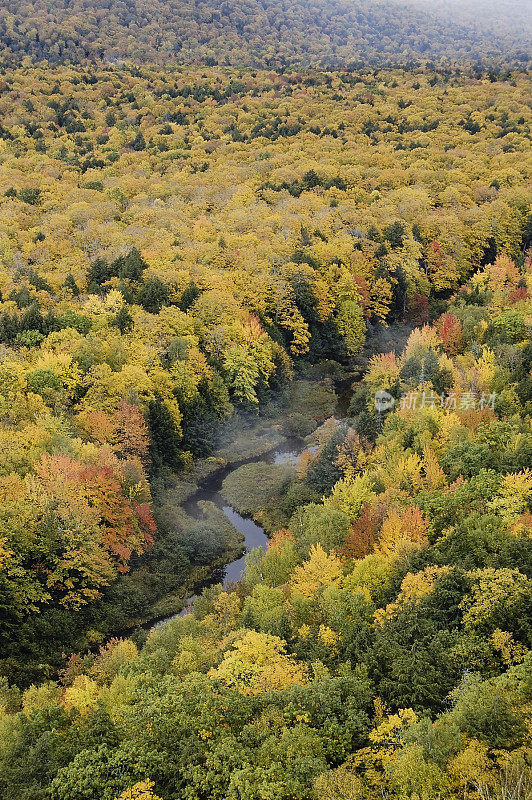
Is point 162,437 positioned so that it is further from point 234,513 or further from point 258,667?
point 258,667

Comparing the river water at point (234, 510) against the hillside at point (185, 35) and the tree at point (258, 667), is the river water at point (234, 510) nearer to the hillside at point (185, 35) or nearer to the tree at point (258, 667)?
the tree at point (258, 667)

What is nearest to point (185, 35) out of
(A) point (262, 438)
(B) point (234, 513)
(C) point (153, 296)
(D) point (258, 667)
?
(C) point (153, 296)

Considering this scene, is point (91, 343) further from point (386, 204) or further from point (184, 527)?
point (386, 204)

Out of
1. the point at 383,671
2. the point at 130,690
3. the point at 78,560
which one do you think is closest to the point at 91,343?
the point at 78,560

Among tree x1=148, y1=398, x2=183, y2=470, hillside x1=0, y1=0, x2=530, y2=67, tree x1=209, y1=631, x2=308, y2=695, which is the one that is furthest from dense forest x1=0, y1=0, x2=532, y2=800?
hillside x1=0, y1=0, x2=530, y2=67

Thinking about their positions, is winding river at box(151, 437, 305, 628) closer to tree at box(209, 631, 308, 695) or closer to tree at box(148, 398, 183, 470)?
tree at box(148, 398, 183, 470)

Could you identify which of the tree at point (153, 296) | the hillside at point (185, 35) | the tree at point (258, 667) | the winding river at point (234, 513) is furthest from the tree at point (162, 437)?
the hillside at point (185, 35)

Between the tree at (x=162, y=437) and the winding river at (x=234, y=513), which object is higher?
the tree at (x=162, y=437)

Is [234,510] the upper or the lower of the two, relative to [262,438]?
lower
